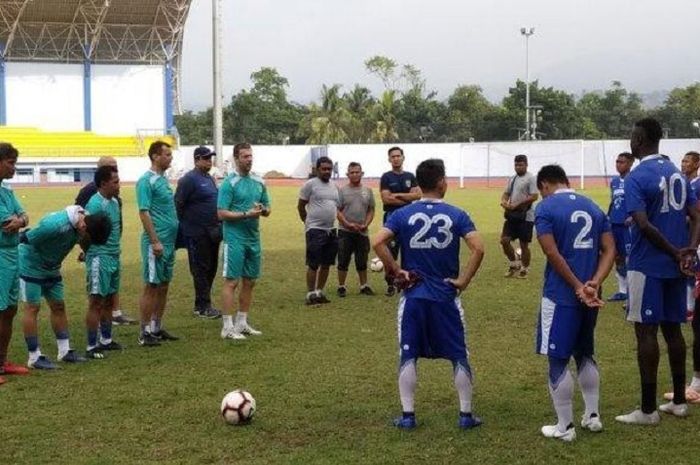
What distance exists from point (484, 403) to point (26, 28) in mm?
71710

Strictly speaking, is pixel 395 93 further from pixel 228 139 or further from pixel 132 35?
pixel 132 35

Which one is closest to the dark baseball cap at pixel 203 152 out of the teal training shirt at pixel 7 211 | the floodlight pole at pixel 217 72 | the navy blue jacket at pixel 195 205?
the navy blue jacket at pixel 195 205

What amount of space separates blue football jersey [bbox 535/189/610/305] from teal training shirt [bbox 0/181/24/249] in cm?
480

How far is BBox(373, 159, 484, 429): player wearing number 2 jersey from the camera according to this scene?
21.7 ft

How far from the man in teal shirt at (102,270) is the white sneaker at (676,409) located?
5.47m

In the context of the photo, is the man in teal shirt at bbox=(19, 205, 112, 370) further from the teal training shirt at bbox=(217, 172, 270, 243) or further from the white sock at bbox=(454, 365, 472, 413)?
the white sock at bbox=(454, 365, 472, 413)

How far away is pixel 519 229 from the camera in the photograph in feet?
51.2

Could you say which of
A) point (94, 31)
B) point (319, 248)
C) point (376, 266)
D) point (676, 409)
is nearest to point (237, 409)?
point (676, 409)

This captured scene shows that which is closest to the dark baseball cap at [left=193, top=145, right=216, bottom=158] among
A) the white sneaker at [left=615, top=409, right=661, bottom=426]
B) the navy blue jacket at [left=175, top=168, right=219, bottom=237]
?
the navy blue jacket at [left=175, top=168, right=219, bottom=237]

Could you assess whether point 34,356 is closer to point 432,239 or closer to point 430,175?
point 432,239

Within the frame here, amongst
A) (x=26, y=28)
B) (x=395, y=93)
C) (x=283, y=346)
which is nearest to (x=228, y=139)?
(x=395, y=93)

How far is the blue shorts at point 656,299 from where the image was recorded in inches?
268

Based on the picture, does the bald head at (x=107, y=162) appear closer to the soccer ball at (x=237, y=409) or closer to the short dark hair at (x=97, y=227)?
the short dark hair at (x=97, y=227)

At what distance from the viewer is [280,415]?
23.9 ft
